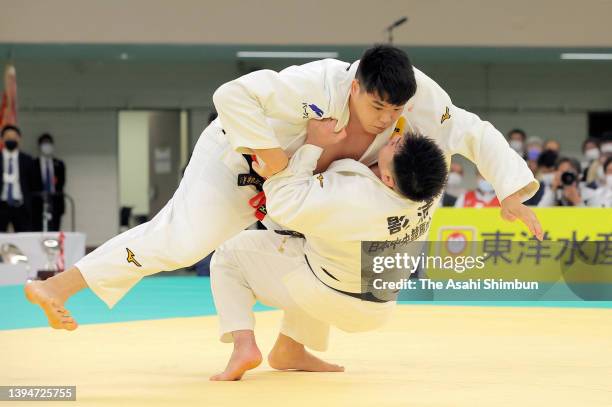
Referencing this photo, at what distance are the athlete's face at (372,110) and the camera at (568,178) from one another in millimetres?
5197

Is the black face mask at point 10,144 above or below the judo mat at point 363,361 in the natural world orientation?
above

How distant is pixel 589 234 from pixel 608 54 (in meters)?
6.90

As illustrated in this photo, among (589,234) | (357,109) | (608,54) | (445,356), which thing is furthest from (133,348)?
(608,54)

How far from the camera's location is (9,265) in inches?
313

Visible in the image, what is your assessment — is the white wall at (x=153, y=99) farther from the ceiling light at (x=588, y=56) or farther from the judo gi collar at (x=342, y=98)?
the judo gi collar at (x=342, y=98)

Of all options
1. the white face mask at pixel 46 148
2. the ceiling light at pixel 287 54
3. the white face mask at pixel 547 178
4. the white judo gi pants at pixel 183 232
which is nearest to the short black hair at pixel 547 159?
the white face mask at pixel 547 178

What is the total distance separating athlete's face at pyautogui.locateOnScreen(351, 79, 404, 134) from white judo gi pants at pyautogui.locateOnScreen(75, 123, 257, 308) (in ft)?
1.46

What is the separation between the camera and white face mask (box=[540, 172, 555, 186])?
8.16 meters

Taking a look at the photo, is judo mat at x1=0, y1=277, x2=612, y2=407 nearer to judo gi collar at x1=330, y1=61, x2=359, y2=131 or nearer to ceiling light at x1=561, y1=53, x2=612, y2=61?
judo gi collar at x1=330, y1=61, x2=359, y2=131

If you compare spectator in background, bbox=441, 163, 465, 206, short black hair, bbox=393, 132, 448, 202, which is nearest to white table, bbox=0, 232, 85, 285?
spectator in background, bbox=441, 163, 465, 206

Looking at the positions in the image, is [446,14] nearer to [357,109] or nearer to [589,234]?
[589,234]

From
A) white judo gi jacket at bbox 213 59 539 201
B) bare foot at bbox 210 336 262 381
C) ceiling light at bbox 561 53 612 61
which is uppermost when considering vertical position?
ceiling light at bbox 561 53 612 61

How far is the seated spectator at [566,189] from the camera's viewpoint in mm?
7793

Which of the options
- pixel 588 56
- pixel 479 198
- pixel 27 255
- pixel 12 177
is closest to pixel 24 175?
pixel 12 177
